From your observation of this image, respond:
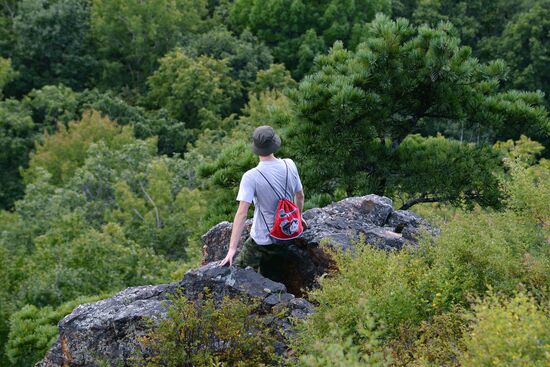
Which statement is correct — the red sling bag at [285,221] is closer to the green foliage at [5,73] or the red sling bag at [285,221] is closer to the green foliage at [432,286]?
the green foliage at [432,286]

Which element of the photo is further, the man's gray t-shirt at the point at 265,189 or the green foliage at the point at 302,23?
the green foliage at the point at 302,23

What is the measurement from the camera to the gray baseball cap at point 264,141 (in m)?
7.05

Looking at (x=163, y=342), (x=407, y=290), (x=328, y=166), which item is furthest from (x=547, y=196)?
(x=328, y=166)

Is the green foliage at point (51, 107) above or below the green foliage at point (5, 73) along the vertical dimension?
below

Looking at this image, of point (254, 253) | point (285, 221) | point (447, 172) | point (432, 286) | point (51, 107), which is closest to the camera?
point (432, 286)

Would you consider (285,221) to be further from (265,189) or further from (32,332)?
(32,332)

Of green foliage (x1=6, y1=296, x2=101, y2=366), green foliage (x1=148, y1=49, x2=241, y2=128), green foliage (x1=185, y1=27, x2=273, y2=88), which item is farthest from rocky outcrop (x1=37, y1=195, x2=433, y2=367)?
green foliage (x1=185, y1=27, x2=273, y2=88)

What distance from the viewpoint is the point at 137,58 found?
138ft

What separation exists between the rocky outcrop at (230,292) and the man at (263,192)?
31cm

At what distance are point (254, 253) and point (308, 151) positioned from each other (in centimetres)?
559

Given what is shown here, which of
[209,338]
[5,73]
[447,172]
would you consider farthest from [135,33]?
[209,338]

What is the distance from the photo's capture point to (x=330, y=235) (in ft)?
26.1

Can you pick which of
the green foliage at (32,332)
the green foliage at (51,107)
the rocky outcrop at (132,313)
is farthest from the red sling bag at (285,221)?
the green foliage at (51,107)

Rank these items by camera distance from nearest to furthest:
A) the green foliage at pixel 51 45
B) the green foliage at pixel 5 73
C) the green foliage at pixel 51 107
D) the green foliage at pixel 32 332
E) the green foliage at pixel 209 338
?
1. the green foliage at pixel 209 338
2. the green foliage at pixel 32 332
3. the green foliage at pixel 51 107
4. the green foliage at pixel 5 73
5. the green foliage at pixel 51 45
